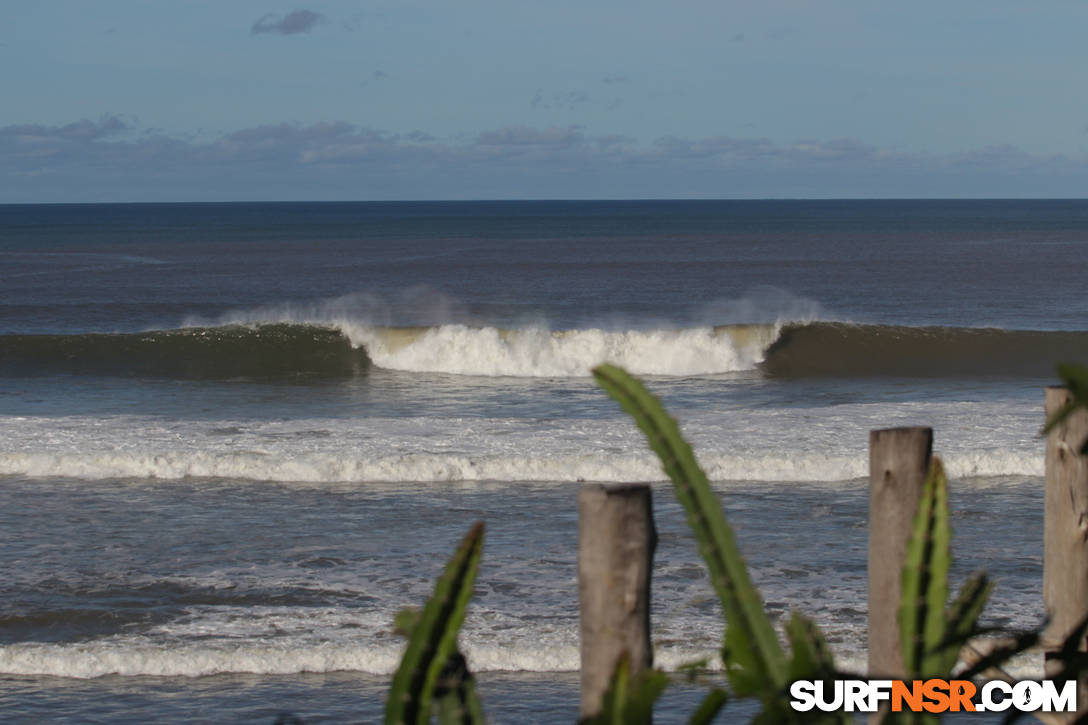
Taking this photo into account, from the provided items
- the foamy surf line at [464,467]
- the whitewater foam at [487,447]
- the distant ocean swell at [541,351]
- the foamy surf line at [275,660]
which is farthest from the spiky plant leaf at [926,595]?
the distant ocean swell at [541,351]

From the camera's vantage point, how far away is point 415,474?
11891 mm

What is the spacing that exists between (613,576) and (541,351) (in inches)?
785

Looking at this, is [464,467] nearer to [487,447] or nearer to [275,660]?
[487,447]

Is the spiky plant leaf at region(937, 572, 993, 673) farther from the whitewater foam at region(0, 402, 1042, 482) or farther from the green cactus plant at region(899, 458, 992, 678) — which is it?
the whitewater foam at region(0, 402, 1042, 482)

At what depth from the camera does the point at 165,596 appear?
7.75 meters

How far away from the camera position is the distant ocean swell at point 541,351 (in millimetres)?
21984

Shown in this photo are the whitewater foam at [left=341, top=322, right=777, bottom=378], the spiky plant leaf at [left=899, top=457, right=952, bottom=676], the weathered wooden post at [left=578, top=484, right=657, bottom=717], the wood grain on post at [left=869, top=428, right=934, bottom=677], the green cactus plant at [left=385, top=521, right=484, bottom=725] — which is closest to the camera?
the green cactus plant at [left=385, top=521, right=484, bottom=725]

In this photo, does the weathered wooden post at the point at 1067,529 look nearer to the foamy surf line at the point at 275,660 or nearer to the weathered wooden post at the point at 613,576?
the weathered wooden post at the point at 613,576

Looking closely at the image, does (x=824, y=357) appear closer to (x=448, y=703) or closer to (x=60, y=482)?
(x=60, y=482)

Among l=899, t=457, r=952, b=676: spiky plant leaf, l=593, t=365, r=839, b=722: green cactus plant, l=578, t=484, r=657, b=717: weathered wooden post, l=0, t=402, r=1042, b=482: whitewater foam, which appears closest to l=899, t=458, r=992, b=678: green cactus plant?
l=899, t=457, r=952, b=676: spiky plant leaf

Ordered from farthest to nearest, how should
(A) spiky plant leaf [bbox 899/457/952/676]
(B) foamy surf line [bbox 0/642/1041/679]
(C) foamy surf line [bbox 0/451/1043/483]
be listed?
(C) foamy surf line [bbox 0/451/1043/483] < (B) foamy surf line [bbox 0/642/1041/679] < (A) spiky plant leaf [bbox 899/457/952/676]

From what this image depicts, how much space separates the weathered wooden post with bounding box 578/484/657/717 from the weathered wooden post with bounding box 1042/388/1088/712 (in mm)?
1576

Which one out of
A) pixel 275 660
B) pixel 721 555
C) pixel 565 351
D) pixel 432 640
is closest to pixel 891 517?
pixel 721 555

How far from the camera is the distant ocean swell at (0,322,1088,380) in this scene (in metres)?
22.0
